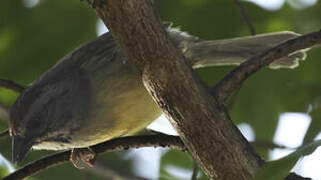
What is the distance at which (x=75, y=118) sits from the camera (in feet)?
11.7

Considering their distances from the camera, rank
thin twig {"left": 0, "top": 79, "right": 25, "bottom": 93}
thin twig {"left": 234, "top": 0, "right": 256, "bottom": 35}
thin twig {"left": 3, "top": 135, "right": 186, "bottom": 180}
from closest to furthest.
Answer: thin twig {"left": 3, "top": 135, "right": 186, "bottom": 180}
thin twig {"left": 0, "top": 79, "right": 25, "bottom": 93}
thin twig {"left": 234, "top": 0, "right": 256, "bottom": 35}

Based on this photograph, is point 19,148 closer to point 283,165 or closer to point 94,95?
point 94,95

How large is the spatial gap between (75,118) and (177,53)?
51.4 inches

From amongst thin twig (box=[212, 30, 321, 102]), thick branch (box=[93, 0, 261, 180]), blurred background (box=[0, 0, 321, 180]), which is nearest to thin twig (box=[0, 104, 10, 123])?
blurred background (box=[0, 0, 321, 180])

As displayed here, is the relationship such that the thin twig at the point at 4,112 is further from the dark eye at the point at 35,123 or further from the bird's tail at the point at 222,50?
the bird's tail at the point at 222,50

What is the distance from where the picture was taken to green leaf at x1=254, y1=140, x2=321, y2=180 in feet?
6.88

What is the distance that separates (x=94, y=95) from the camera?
140 inches

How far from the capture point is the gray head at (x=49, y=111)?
3510mm

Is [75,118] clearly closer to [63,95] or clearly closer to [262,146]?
[63,95]

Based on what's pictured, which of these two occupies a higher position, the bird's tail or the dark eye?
the bird's tail

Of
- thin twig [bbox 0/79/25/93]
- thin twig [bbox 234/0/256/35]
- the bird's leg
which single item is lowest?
the bird's leg

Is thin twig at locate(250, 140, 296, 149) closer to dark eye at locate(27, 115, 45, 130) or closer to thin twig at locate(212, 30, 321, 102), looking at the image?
thin twig at locate(212, 30, 321, 102)

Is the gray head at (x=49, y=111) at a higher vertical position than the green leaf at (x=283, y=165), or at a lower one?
higher

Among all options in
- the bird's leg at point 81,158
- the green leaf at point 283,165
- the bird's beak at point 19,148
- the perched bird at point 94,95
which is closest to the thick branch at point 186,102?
the green leaf at point 283,165
